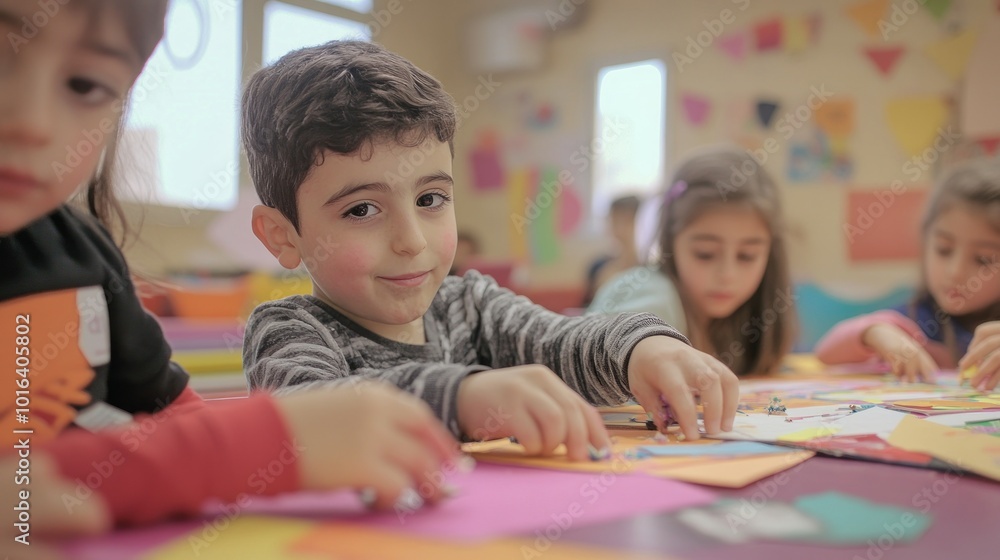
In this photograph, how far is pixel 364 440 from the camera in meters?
0.40

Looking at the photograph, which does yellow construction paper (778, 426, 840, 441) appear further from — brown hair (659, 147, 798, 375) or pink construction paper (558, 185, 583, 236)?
pink construction paper (558, 185, 583, 236)

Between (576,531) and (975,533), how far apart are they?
7.9 inches

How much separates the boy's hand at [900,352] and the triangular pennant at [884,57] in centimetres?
210

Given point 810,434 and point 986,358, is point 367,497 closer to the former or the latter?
point 810,434

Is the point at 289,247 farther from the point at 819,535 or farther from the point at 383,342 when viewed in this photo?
the point at 819,535

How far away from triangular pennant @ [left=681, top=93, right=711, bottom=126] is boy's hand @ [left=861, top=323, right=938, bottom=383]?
2.38m

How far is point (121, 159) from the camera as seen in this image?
2.16 ft

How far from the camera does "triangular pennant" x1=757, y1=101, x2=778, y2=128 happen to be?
351cm

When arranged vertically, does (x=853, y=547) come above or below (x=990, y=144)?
below

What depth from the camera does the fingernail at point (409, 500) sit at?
417 mm

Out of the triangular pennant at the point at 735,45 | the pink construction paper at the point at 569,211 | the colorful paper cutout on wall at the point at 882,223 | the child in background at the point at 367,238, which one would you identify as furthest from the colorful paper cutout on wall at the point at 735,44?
the child in background at the point at 367,238

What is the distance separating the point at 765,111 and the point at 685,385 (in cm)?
317

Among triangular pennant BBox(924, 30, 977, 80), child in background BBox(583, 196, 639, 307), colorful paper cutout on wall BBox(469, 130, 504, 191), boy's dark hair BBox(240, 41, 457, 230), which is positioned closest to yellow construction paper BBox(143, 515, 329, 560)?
boy's dark hair BBox(240, 41, 457, 230)

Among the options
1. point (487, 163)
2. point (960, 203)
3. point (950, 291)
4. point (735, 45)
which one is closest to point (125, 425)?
point (950, 291)
